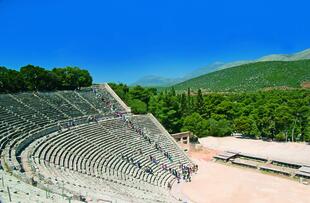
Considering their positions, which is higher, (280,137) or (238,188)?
(280,137)

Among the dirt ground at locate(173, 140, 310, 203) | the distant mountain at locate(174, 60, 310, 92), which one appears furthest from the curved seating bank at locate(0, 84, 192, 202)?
the distant mountain at locate(174, 60, 310, 92)

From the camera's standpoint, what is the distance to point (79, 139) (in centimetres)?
2861

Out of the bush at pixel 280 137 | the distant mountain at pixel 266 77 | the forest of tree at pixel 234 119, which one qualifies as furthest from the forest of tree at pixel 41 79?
the distant mountain at pixel 266 77

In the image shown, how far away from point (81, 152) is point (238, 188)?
1399cm

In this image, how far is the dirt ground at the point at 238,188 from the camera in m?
25.6

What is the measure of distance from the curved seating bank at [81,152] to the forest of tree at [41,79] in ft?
8.53

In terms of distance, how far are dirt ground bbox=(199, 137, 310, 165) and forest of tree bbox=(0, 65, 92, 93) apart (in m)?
20.9

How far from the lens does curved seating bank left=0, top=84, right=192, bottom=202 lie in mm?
15570

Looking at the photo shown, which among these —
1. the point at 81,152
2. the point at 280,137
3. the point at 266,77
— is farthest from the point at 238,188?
A: the point at 266,77

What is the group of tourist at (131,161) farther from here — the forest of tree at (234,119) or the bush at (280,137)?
the bush at (280,137)

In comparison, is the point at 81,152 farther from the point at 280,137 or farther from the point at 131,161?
the point at 280,137

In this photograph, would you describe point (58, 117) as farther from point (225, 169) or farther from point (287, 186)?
point (287, 186)

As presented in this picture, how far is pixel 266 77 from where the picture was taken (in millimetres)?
166000

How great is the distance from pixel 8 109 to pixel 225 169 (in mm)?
22604
